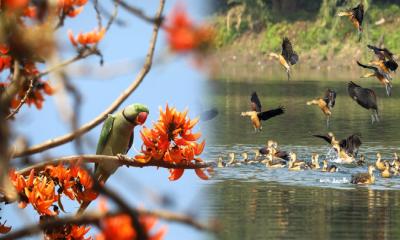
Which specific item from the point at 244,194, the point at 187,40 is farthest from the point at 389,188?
the point at 187,40

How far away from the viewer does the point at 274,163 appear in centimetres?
1917

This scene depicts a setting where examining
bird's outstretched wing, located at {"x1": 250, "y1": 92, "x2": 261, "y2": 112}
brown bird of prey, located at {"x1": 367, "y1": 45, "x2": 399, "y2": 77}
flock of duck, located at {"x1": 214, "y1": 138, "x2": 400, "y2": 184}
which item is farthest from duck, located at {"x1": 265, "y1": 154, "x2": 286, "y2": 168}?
brown bird of prey, located at {"x1": 367, "y1": 45, "x2": 399, "y2": 77}

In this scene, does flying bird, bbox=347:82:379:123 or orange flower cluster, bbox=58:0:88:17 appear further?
flying bird, bbox=347:82:379:123

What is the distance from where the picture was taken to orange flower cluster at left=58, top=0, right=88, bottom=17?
2.87 m

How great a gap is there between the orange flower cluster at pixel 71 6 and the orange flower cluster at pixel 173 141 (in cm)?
92

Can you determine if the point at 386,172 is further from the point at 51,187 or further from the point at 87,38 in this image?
the point at 87,38

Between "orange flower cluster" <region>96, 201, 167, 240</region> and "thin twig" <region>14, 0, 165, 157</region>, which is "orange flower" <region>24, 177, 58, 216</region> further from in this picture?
"orange flower cluster" <region>96, 201, 167, 240</region>

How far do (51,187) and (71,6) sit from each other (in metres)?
1.19

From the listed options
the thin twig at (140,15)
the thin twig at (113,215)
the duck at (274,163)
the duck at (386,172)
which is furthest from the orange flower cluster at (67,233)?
the duck at (274,163)

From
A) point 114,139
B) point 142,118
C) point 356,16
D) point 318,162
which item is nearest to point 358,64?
point 356,16

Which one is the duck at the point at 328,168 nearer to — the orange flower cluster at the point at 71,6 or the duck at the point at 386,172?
the duck at the point at 386,172

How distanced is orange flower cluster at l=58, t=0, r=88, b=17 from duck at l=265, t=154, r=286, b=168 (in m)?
16.2

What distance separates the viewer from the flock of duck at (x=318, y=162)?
58.9 ft

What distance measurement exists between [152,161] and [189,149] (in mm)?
126
